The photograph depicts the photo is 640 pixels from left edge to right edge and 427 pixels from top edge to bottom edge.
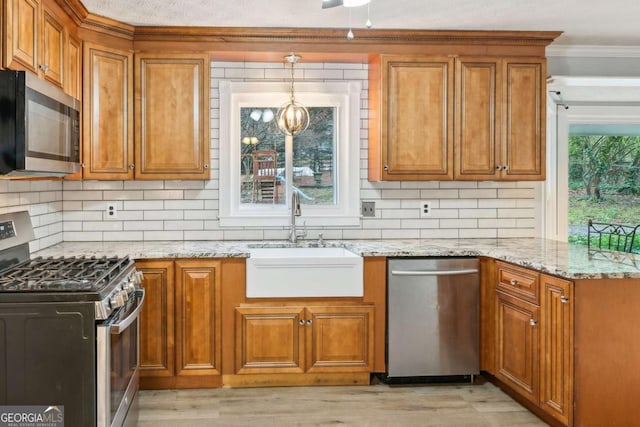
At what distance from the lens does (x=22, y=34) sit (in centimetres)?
254

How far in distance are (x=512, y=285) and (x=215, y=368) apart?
1.74m

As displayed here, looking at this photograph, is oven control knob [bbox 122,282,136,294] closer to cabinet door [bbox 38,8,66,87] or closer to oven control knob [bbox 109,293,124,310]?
oven control knob [bbox 109,293,124,310]

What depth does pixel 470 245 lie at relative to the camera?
145 inches

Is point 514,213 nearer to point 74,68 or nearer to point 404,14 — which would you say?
point 404,14

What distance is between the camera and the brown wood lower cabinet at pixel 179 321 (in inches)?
131

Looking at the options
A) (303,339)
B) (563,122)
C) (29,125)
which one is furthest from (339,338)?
(563,122)

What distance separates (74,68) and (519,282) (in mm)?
2713

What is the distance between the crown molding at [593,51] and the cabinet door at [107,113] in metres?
2.84

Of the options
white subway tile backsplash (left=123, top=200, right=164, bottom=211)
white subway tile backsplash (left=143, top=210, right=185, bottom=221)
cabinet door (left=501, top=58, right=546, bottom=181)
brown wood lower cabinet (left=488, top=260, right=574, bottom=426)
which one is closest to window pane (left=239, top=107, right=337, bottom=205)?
white subway tile backsplash (left=143, top=210, right=185, bottom=221)

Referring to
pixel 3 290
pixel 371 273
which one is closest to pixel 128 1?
pixel 3 290

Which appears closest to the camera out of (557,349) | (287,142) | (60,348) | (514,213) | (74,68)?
(60,348)

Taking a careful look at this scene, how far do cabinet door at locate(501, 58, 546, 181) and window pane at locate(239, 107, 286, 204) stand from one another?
150 cm

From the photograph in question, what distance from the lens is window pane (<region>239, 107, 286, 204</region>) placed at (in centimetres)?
402

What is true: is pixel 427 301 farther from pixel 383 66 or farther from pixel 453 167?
pixel 383 66
